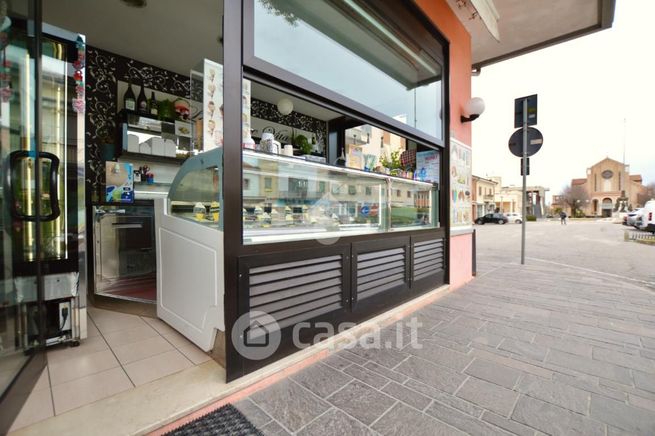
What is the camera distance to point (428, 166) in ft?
11.7

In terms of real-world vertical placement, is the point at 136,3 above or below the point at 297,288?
above

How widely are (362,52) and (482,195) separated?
3487 cm

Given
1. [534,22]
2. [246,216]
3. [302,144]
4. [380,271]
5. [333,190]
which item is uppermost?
[534,22]

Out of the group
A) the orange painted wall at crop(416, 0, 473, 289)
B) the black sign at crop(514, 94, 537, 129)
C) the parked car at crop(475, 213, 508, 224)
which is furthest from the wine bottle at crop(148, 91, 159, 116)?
the parked car at crop(475, 213, 508, 224)

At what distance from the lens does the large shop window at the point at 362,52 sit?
1.87 metres

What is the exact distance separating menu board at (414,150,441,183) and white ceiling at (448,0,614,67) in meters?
1.77

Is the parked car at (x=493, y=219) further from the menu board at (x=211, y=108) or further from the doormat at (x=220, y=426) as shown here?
the doormat at (x=220, y=426)

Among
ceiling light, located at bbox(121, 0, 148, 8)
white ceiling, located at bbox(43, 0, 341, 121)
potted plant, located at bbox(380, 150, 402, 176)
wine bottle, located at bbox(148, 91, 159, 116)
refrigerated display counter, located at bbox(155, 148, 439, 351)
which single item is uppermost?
white ceiling, located at bbox(43, 0, 341, 121)

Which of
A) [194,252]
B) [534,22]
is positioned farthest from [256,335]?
[534,22]

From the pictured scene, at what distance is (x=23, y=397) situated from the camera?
1.28 metres

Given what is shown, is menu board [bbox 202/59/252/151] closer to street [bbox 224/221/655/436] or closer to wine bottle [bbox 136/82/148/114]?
street [bbox 224/221/655/436]

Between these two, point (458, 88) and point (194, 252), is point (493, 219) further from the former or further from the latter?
point (194, 252)

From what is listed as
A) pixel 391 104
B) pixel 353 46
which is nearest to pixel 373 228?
pixel 391 104

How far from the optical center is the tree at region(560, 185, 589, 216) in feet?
143
